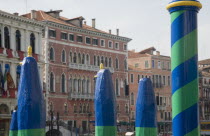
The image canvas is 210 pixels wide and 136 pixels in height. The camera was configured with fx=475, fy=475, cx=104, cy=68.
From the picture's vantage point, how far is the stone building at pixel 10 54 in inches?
1407

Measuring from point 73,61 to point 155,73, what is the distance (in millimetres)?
16380

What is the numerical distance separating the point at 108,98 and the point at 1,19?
100 ft

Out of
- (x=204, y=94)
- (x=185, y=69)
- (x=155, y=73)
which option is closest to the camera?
(x=185, y=69)

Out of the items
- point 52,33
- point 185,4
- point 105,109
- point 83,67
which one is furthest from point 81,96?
point 185,4

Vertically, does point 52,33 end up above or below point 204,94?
above

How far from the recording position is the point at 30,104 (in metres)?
6.08

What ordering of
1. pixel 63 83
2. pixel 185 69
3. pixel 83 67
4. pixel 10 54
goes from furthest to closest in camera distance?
pixel 83 67
pixel 63 83
pixel 10 54
pixel 185 69

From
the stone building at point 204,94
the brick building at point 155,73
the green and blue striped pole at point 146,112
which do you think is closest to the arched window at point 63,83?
the brick building at point 155,73

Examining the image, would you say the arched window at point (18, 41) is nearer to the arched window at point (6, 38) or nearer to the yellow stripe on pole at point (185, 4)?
the arched window at point (6, 38)

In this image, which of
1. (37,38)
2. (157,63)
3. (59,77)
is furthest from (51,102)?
(157,63)

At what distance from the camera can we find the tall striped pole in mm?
4434

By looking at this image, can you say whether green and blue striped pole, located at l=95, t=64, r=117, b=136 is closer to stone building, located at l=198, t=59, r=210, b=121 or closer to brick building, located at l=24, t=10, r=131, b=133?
brick building, located at l=24, t=10, r=131, b=133

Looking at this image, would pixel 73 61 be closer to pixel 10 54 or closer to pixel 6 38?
pixel 10 54

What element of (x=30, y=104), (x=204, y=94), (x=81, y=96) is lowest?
(x=30, y=104)
